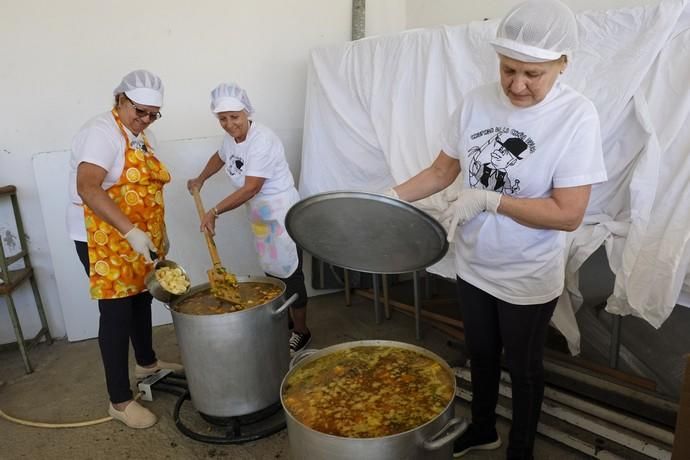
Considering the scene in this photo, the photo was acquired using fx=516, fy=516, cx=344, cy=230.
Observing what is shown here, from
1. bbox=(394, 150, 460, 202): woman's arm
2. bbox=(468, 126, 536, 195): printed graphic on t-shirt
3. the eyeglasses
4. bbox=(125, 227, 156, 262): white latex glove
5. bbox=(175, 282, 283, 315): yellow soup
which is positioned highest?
the eyeglasses

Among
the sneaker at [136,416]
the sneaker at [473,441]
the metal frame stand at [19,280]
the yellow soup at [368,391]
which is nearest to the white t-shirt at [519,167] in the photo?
the yellow soup at [368,391]

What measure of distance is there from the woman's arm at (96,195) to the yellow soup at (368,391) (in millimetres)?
960

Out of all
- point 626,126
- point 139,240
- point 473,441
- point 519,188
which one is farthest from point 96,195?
point 626,126

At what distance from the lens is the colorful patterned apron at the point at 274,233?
8.70 ft

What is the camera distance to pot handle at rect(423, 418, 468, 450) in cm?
120

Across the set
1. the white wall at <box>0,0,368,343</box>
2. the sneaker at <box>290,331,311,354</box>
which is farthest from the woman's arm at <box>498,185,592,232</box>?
the white wall at <box>0,0,368,343</box>

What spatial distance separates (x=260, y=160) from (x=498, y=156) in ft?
4.45

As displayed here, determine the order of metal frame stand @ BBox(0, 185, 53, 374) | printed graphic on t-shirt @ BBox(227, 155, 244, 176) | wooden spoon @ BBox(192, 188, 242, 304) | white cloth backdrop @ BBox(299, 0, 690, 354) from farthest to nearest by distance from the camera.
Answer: metal frame stand @ BBox(0, 185, 53, 374)
printed graphic on t-shirt @ BBox(227, 155, 244, 176)
wooden spoon @ BBox(192, 188, 242, 304)
white cloth backdrop @ BBox(299, 0, 690, 354)

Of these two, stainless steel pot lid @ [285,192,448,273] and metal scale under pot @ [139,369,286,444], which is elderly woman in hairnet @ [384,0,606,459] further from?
metal scale under pot @ [139,369,286,444]

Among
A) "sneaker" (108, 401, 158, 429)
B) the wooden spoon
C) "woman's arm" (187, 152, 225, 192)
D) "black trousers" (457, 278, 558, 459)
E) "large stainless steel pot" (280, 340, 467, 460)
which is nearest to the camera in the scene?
"large stainless steel pot" (280, 340, 467, 460)

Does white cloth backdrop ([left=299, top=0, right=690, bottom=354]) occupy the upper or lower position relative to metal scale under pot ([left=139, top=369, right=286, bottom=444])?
upper

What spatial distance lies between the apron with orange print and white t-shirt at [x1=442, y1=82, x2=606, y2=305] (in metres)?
1.28

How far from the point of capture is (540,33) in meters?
1.26

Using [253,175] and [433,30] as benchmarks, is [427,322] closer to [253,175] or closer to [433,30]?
[253,175]
